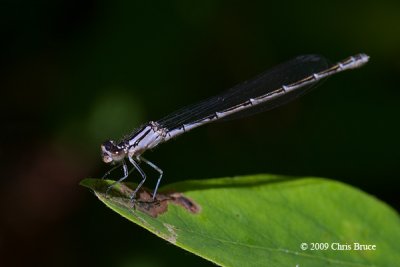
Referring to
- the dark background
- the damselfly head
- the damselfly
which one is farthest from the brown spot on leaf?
the dark background

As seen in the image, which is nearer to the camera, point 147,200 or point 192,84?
point 147,200

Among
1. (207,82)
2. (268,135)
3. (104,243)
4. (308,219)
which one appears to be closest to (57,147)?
(104,243)

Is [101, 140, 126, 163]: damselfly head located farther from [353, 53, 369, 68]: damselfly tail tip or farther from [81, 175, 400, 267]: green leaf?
[353, 53, 369, 68]: damselfly tail tip

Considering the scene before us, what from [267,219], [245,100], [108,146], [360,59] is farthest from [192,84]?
[267,219]

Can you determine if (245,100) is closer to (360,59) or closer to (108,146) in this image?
(360,59)

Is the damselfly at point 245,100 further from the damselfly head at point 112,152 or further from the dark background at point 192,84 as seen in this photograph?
the dark background at point 192,84
